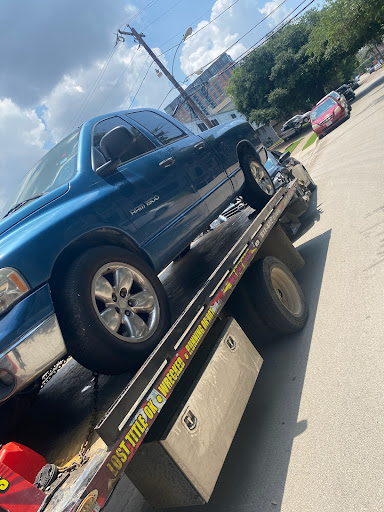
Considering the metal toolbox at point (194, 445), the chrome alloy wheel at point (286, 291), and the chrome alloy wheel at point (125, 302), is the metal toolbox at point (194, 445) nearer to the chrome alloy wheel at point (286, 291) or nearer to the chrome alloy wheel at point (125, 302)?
the chrome alloy wheel at point (125, 302)

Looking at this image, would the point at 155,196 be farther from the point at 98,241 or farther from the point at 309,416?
the point at 309,416

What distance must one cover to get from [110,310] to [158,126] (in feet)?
7.76

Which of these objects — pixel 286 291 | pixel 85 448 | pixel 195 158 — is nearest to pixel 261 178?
pixel 195 158

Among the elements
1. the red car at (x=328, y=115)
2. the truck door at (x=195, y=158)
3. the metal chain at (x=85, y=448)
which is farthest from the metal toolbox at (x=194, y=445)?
the red car at (x=328, y=115)

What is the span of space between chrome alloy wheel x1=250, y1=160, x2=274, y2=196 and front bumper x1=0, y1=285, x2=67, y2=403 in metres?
3.88

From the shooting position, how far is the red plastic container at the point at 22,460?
1.95 meters

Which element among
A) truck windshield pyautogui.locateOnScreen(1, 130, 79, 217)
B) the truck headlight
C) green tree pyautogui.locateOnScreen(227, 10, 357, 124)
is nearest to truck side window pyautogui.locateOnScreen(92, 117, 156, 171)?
truck windshield pyautogui.locateOnScreen(1, 130, 79, 217)

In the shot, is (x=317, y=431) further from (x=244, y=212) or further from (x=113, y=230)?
(x=244, y=212)

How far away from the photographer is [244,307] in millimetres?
3975

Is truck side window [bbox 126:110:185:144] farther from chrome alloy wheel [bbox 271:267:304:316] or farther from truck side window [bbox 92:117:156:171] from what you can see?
chrome alloy wheel [bbox 271:267:304:316]

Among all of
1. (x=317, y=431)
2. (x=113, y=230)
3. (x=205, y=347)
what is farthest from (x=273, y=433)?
(x=113, y=230)

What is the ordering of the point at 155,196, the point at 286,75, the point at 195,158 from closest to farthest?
the point at 155,196 < the point at 195,158 < the point at 286,75

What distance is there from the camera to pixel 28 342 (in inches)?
86.9

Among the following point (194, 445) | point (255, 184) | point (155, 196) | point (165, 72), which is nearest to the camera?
point (194, 445)
